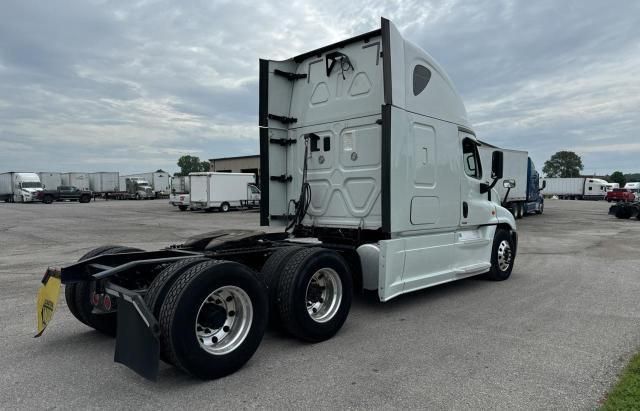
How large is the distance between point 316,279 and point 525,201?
24.7 m

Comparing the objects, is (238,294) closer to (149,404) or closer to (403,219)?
(149,404)

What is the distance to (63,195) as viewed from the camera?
4428cm

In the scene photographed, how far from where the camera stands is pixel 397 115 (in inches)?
207

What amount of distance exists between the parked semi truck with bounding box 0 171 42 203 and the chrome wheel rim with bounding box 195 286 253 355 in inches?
1852

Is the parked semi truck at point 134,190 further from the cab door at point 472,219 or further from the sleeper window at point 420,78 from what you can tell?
the sleeper window at point 420,78

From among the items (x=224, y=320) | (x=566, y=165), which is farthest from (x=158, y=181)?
(x=566, y=165)

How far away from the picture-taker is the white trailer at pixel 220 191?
29.3m

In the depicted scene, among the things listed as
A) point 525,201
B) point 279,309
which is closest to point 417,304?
point 279,309

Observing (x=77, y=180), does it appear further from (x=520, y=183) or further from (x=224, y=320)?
(x=224, y=320)

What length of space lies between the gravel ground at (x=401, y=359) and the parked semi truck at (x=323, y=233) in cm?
27

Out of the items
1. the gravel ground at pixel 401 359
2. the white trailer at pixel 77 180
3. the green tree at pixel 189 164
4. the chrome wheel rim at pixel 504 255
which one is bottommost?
the gravel ground at pixel 401 359

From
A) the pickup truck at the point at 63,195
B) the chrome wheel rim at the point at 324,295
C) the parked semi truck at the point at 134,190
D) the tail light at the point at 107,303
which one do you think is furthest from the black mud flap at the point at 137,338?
the parked semi truck at the point at 134,190

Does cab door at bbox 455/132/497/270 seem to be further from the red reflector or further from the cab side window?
the red reflector

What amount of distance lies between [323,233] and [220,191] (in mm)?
24315
